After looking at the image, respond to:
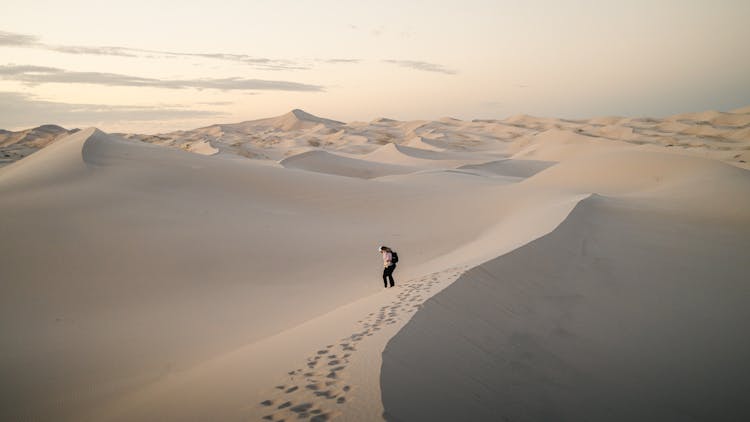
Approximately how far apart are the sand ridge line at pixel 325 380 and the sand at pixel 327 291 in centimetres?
2

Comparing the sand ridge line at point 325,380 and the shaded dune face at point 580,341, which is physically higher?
the sand ridge line at point 325,380

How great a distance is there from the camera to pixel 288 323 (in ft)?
23.4

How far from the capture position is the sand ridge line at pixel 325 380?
3.46 m

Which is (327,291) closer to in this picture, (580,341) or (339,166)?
(580,341)

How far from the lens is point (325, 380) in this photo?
3.93 meters

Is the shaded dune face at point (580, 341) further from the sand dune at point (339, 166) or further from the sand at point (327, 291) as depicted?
the sand dune at point (339, 166)

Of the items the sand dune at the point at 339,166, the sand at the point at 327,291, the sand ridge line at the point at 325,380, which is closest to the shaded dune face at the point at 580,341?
the sand at the point at 327,291

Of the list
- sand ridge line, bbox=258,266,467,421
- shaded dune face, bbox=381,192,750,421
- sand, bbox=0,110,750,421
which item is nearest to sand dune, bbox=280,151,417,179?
sand, bbox=0,110,750,421

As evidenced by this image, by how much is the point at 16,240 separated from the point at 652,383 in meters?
12.8

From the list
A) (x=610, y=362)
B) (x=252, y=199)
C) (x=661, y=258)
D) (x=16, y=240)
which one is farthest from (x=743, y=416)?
(x=252, y=199)

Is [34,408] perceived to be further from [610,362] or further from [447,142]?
[447,142]

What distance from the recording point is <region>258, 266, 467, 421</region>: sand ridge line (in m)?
3.46

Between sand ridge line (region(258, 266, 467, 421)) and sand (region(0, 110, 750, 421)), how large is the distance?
0.07ft

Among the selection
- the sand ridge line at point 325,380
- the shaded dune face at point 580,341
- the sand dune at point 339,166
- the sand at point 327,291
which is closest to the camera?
the sand ridge line at point 325,380
